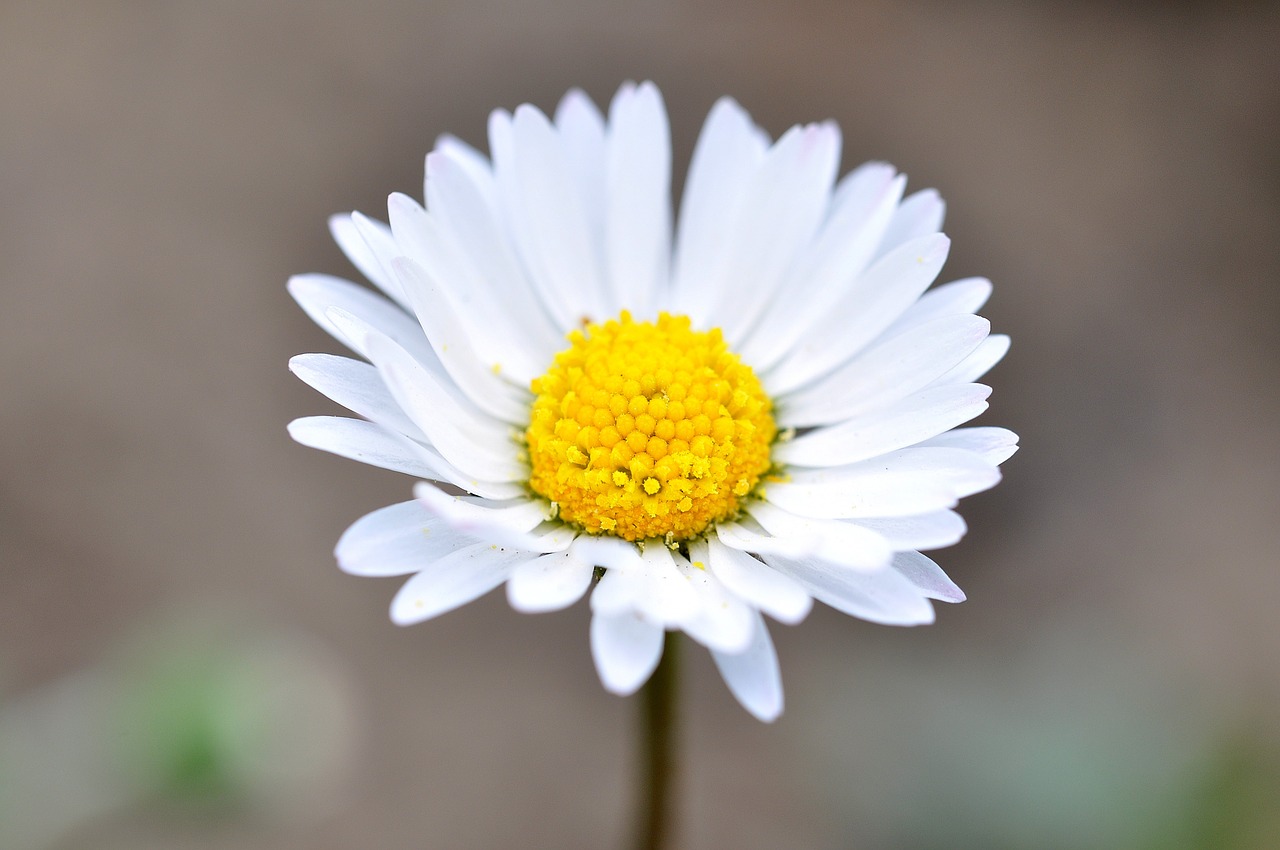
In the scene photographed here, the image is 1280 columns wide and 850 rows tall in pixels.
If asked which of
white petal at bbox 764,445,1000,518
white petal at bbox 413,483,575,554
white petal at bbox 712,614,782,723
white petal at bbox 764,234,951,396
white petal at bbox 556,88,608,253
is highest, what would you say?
white petal at bbox 556,88,608,253

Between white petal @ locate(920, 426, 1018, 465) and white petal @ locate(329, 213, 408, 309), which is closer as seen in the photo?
white petal @ locate(920, 426, 1018, 465)

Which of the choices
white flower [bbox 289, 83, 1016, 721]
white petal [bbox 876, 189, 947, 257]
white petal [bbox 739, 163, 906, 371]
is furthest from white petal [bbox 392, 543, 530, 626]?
white petal [bbox 876, 189, 947, 257]

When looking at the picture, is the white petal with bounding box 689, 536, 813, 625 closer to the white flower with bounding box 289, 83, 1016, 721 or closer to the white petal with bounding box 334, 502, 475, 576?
the white flower with bounding box 289, 83, 1016, 721

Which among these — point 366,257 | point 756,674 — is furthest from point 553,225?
point 756,674

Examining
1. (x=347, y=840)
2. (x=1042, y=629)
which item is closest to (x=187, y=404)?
(x=347, y=840)

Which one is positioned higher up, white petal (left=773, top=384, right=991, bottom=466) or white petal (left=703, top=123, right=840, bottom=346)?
white petal (left=703, top=123, right=840, bottom=346)

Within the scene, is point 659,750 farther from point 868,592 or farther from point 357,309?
point 357,309
